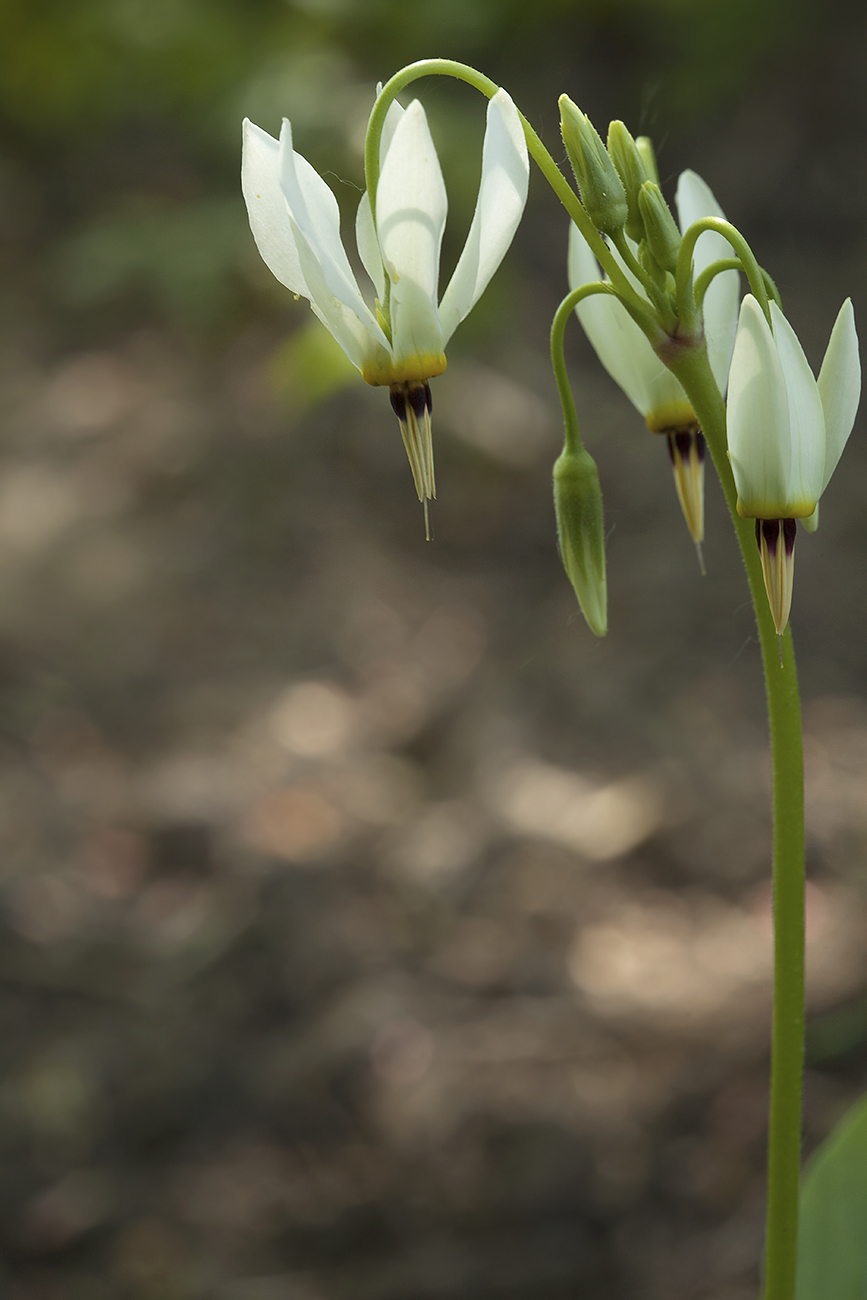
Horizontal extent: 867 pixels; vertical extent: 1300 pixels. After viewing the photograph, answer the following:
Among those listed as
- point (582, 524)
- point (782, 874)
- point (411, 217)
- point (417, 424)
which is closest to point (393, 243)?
point (411, 217)

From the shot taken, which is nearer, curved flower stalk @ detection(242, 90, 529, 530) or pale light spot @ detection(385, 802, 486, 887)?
curved flower stalk @ detection(242, 90, 529, 530)

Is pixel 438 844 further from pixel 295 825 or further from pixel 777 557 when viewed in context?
pixel 777 557

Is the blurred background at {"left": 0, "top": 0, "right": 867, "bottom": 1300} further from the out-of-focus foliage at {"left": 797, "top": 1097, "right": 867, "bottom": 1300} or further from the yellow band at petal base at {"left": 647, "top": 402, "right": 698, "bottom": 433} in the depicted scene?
the out-of-focus foliage at {"left": 797, "top": 1097, "right": 867, "bottom": 1300}

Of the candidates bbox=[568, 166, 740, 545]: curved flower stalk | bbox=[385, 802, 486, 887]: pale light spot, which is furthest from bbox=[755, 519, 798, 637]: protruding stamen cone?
bbox=[385, 802, 486, 887]: pale light spot

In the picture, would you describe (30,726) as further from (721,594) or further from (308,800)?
(721,594)

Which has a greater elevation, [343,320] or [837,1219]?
[343,320]

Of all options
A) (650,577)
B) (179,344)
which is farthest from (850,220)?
(179,344)

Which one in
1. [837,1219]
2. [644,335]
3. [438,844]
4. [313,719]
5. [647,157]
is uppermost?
[647,157]

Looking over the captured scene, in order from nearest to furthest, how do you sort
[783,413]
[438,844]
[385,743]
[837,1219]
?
[783,413], [837,1219], [438,844], [385,743]
